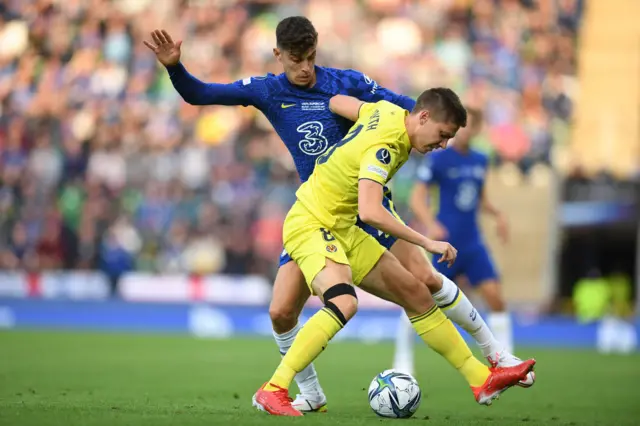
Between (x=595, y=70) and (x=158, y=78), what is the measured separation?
32.4 feet

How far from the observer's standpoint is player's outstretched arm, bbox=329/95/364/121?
6934 mm

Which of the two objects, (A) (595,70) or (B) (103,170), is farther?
(A) (595,70)

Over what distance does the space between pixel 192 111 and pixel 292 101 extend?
50.5 feet

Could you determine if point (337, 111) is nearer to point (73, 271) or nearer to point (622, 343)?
point (622, 343)

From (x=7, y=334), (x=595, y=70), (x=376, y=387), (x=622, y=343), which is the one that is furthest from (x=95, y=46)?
(x=376, y=387)

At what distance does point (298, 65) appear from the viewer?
23.0 feet

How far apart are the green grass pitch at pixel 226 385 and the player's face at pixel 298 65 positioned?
7.58 feet

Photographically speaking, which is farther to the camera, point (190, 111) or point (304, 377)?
point (190, 111)

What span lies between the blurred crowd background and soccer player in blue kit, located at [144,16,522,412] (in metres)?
11.8

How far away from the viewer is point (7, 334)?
669 inches

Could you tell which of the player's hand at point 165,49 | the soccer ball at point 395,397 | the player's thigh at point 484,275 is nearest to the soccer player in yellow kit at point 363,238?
the soccer ball at point 395,397

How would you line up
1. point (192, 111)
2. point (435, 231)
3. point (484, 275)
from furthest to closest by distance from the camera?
1. point (192, 111)
2. point (484, 275)
3. point (435, 231)

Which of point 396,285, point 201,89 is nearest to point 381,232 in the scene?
point 396,285

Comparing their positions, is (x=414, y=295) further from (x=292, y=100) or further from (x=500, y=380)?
(x=292, y=100)
